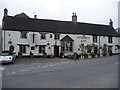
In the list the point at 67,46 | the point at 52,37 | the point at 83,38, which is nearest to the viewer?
the point at 52,37

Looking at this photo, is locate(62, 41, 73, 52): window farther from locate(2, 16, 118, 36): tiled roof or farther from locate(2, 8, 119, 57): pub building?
locate(2, 16, 118, 36): tiled roof

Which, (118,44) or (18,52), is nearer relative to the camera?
(18,52)

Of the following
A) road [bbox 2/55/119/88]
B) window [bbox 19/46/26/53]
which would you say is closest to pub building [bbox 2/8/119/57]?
window [bbox 19/46/26/53]

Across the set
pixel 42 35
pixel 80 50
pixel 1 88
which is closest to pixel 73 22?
pixel 80 50

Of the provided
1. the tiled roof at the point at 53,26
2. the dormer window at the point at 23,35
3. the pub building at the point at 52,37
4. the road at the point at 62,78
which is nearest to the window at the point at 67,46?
the pub building at the point at 52,37

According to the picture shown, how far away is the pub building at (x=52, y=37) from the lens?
2698cm

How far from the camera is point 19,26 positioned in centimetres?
2794

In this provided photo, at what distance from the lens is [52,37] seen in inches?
1152

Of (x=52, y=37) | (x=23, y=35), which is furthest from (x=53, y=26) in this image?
(x=23, y=35)

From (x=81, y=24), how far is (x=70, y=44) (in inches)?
282

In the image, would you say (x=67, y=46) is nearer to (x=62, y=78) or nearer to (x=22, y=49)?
(x=22, y=49)

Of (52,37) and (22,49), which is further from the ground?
(52,37)

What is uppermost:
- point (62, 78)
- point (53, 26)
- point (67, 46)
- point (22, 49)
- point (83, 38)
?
point (53, 26)

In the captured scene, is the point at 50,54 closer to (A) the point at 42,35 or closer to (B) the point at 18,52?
(A) the point at 42,35
